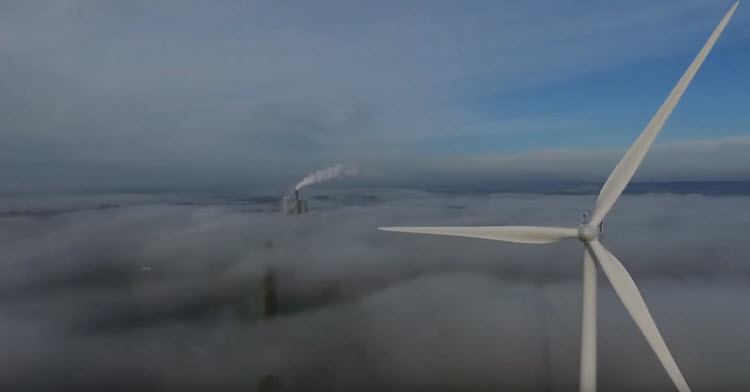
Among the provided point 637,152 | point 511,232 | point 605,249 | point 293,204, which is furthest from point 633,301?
point 293,204

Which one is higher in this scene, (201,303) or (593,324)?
(593,324)

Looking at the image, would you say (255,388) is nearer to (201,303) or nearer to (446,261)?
(201,303)

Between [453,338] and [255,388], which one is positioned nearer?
[255,388]

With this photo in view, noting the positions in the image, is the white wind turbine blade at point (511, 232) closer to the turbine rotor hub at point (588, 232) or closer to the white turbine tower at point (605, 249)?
the white turbine tower at point (605, 249)

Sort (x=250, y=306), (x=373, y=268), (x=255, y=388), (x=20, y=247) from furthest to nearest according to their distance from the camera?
(x=20, y=247)
(x=373, y=268)
(x=250, y=306)
(x=255, y=388)

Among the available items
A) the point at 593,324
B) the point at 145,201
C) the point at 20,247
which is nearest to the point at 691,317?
the point at 593,324

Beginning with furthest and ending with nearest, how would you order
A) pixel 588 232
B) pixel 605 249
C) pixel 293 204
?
pixel 293 204 → pixel 605 249 → pixel 588 232

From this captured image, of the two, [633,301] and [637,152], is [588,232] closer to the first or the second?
[633,301]
